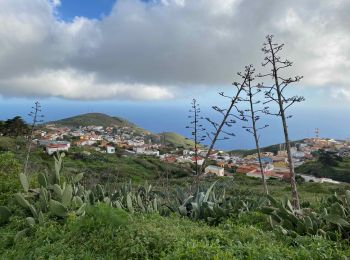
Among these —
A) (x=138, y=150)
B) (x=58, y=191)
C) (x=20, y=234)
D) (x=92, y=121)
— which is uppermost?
(x=92, y=121)

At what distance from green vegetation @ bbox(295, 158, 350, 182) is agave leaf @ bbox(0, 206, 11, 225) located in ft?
194

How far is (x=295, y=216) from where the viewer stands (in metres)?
6.85

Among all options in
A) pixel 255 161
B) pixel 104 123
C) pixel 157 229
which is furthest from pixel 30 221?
pixel 104 123

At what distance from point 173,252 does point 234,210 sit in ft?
12.5

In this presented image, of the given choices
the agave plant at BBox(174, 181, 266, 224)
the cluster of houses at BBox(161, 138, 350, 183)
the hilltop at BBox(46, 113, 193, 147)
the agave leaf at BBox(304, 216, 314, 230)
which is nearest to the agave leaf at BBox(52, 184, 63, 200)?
the agave plant at BBox(174, 181, 266, 224)

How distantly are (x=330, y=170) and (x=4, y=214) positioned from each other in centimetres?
6398

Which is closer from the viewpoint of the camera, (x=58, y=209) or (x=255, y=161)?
(x=58, y=209)

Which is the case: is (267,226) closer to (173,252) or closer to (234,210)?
(234,210)

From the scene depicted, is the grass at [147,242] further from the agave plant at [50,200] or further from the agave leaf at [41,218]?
the agave plant at [50,200]

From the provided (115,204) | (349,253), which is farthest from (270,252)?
(115,204)

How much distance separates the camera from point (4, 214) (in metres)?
7.91

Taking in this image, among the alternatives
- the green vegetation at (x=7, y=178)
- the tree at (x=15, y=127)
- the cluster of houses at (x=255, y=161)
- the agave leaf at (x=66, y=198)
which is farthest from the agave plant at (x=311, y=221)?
the tree at (x=15, y=127)

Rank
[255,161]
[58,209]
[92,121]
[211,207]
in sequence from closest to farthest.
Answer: [58,209]
[211,207]
[255,161]
[92,121]

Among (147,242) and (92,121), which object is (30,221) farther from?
(92,121)
